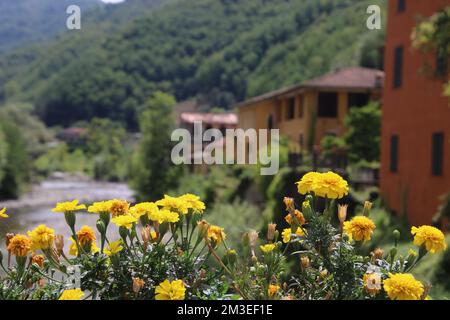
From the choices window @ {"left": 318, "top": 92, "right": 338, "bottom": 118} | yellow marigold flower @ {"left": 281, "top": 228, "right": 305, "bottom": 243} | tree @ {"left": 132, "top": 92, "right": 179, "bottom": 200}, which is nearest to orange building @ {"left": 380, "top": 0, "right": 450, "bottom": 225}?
window @ {"left": 318, "top": 92, "right": 338, "bottom": 118}

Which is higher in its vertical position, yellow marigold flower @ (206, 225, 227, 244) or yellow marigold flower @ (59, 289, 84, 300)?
yellow marigold flower @ (206, 225, 227, 244)

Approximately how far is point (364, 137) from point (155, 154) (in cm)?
2312

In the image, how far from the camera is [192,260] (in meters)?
2.53

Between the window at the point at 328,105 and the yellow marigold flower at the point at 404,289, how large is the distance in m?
34.6

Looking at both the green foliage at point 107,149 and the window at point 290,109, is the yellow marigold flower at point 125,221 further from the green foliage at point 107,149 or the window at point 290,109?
the green foliage at point 107,149

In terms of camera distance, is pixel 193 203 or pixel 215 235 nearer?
pixel 193 203

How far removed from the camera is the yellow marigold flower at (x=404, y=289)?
6.95 feet

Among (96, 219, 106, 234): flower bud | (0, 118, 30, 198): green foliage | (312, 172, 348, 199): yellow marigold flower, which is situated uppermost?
(312, 172, 348, 199): yellow marigold flower

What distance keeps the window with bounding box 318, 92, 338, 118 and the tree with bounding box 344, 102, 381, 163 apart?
480cm

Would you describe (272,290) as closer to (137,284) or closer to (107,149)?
(137,284)

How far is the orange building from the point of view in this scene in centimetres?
2069

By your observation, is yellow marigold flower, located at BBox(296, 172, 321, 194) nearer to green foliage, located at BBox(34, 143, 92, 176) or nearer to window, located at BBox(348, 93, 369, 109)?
window, located at BBox(348, 93, 369, 109)

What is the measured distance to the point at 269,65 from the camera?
95312 millimetres

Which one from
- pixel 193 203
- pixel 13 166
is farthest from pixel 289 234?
pixel 13 166
